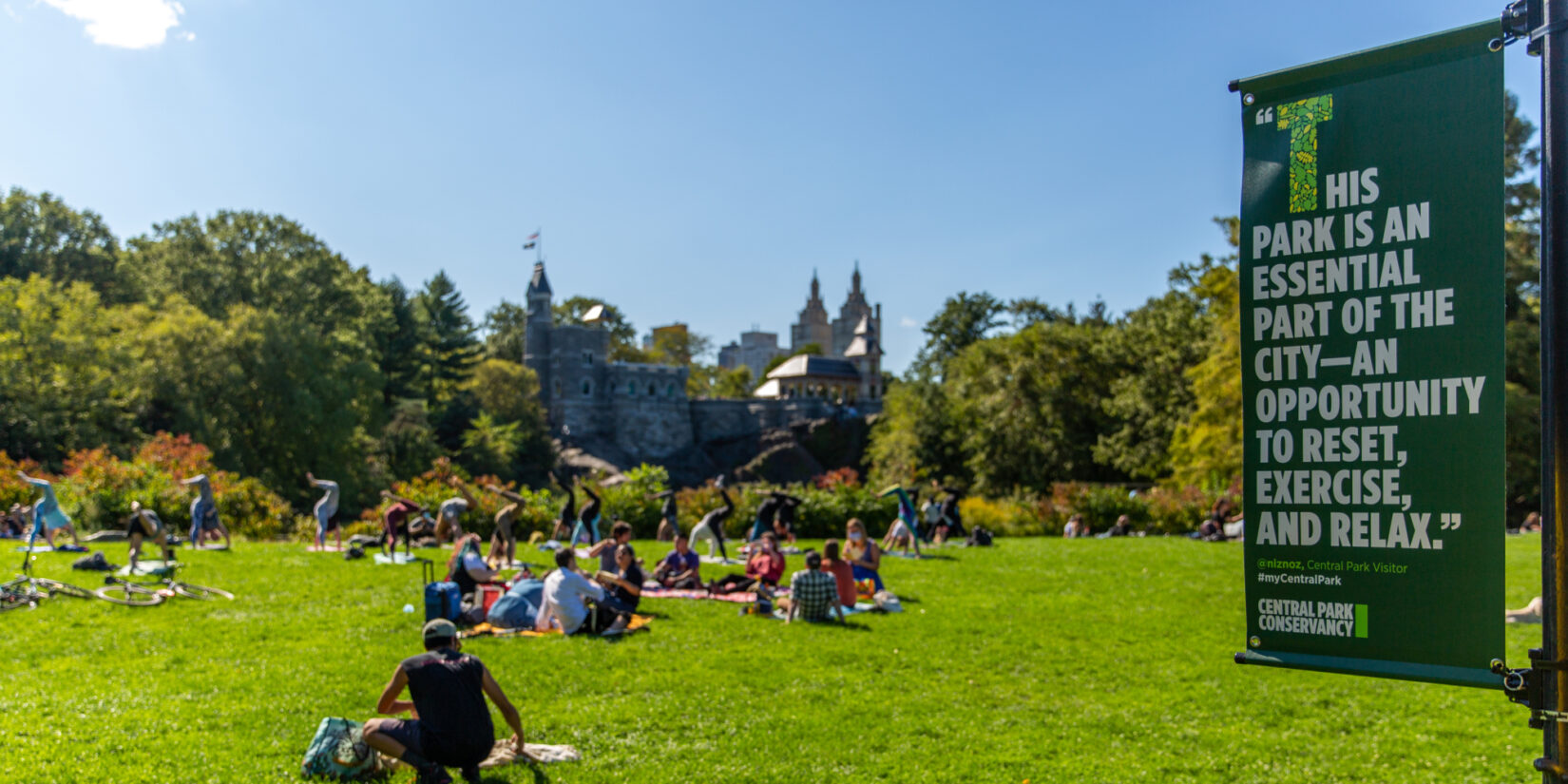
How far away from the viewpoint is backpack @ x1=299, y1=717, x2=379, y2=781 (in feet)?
19.1

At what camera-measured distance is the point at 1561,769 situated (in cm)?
303

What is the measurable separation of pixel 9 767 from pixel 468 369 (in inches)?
2236

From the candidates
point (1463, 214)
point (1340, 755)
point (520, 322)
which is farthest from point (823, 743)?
point (520, 322)

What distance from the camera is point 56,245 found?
4538 cm

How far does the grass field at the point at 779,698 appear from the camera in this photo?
630cm

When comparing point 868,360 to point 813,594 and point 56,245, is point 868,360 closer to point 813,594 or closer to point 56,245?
point 56,245

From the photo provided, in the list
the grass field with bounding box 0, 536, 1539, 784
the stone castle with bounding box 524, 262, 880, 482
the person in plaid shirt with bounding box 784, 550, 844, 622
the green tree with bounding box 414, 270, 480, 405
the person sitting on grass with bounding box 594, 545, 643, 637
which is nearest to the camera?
the grass field with bounding box 0, 536, 1539, 784

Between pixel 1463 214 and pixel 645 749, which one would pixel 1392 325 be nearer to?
pixel 1463 214

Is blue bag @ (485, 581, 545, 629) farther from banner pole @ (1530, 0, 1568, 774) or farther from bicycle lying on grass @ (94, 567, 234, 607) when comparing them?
banner pole @ (1530, 0, 1568, 774)

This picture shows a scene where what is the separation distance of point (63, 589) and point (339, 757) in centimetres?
713

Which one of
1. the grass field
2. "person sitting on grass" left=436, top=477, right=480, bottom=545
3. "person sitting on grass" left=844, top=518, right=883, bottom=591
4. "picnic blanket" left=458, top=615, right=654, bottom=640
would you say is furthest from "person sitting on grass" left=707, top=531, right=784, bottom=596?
"person sitting on grass" left=436, top=477, right=480, bottom=545

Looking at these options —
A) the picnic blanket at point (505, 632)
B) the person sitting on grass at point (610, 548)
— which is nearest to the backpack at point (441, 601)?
the picnic blanket at point (505, 632)

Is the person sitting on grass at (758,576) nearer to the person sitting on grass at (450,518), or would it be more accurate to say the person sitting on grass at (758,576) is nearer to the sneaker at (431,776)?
the person sitting on grass at (450,518)

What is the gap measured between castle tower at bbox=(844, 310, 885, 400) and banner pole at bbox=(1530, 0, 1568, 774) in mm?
81094
